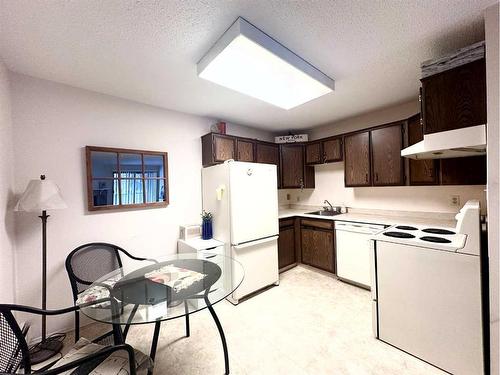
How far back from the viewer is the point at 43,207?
5.32 ft

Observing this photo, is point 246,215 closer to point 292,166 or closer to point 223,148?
point 223,148

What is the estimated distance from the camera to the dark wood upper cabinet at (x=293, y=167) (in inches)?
145

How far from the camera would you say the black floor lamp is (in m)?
1.61

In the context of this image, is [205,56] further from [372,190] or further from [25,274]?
[372,190]

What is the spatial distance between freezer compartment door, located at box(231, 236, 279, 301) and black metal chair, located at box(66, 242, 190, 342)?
0.77m

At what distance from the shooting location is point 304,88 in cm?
204

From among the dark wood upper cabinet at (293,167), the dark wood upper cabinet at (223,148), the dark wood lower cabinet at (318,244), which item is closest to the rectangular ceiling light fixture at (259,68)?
the dark wood upper cabinet at (223,148)

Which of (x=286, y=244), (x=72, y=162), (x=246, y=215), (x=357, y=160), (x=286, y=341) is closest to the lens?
(x=286, y=341)

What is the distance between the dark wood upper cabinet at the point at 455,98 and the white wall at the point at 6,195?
3.32 meters

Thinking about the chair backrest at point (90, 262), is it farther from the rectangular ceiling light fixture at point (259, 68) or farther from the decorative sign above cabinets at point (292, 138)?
the decorative sign above cabinets at point (292, 138)

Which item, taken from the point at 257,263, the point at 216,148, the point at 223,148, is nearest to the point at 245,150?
the point at 223,148

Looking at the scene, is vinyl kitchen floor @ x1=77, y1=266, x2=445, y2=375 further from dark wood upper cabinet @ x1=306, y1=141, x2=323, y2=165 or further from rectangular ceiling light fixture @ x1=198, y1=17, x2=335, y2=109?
rectangular ceiling light fixture @ x1=198, y1=17, x2=335, y2=109

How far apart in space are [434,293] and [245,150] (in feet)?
8.52

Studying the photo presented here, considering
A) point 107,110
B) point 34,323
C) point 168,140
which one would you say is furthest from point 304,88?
point 34,323
